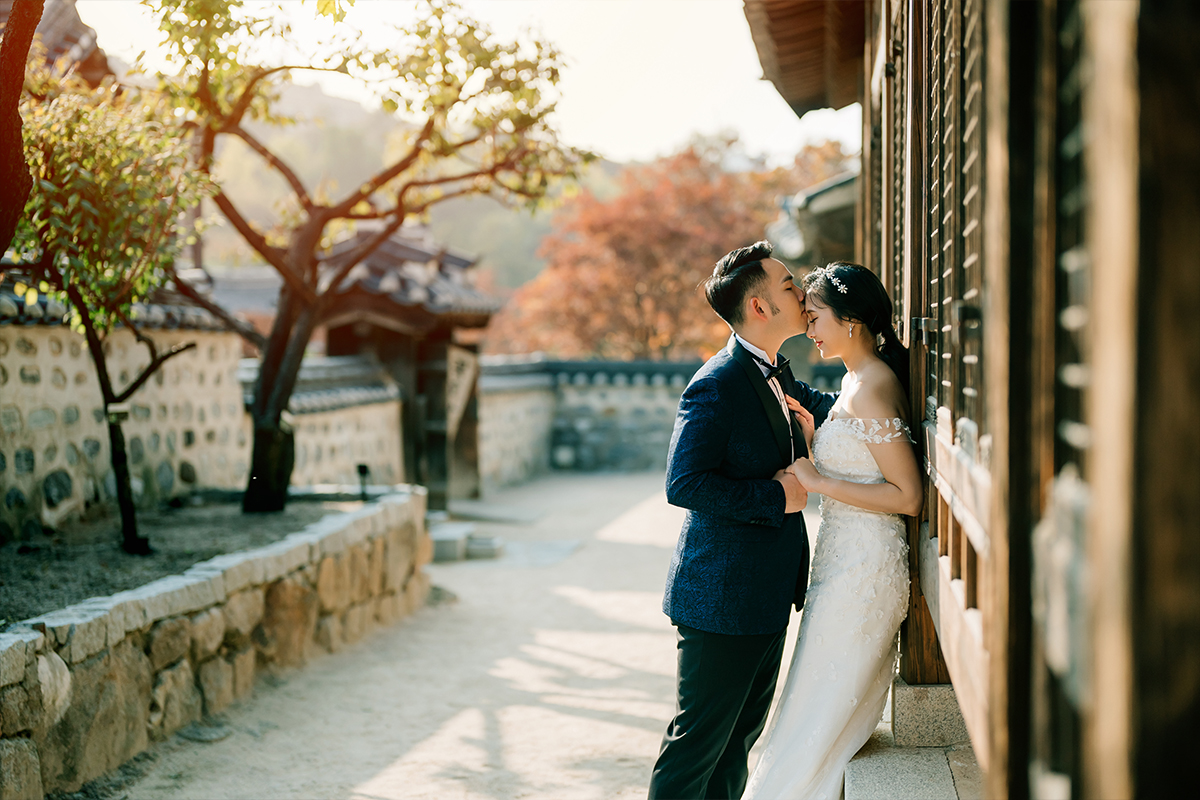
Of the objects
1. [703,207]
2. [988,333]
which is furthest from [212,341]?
[703,207]

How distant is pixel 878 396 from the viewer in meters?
2.59

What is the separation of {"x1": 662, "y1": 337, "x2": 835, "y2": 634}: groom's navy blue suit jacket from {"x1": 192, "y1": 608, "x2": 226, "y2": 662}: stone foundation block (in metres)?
2.59

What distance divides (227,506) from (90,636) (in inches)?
128

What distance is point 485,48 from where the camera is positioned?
6.29 m

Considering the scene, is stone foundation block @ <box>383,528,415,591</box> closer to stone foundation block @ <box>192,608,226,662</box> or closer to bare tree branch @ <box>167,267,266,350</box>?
bare tree branch @ <box>167,267,266,350</box>

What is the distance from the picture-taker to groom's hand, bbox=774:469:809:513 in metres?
2.53

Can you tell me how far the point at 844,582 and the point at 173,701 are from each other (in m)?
2.96

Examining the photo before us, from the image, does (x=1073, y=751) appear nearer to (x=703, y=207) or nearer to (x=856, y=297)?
(x=856, y=297)

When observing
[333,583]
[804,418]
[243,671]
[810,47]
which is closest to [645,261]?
[810,47]

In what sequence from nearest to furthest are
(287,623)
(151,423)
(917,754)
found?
(917,754)
(287,623)
(151,423)

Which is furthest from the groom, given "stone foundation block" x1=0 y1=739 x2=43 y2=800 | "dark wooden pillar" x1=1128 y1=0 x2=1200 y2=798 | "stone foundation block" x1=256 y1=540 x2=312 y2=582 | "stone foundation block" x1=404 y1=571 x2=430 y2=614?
"stone foundation block" x1=404 y1=571 x2=430 y2=614

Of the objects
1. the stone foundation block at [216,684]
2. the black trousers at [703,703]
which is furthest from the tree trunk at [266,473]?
the black trousers at [703,703]

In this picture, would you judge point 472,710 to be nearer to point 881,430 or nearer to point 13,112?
point 881,430

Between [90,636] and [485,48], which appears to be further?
[485,48]
